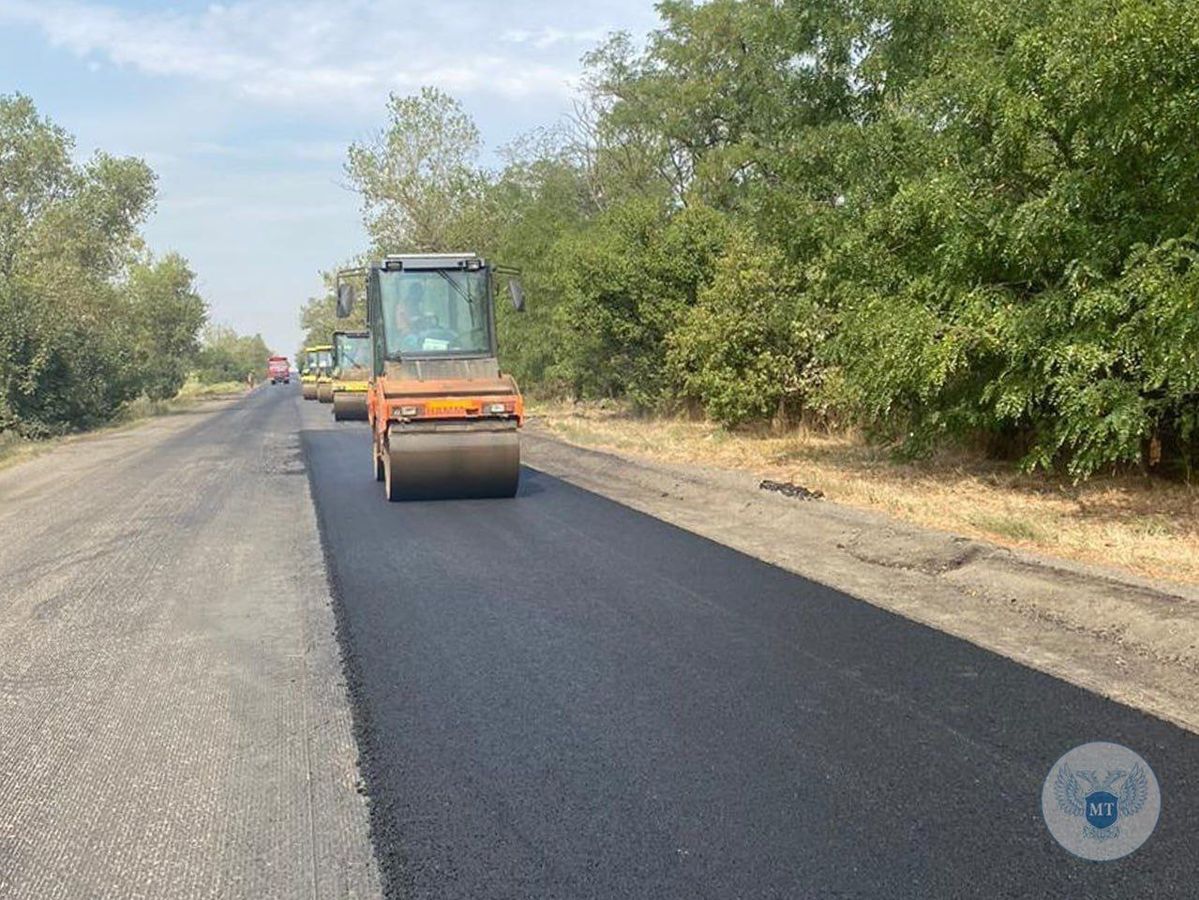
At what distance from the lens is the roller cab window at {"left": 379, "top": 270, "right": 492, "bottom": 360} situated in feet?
43.7

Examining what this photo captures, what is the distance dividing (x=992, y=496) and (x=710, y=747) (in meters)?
8.52

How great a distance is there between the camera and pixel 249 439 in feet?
77.4

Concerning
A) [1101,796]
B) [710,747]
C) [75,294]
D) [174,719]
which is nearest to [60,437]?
[75,294]

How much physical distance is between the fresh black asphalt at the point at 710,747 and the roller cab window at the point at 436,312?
6181 mm

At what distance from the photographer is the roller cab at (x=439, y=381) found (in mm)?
11852

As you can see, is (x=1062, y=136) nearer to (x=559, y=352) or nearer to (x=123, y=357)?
(x=559, y=352)

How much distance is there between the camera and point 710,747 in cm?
435

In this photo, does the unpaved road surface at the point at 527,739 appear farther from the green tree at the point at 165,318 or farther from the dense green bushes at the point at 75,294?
the green tree at the point at 165,318

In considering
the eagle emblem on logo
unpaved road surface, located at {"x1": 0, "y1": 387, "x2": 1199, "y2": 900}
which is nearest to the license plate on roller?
unpaved road surface, located at {"x1": 0, "y1": 387, "x2": 1199, "y2": 900}

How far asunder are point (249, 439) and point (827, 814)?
22.0m

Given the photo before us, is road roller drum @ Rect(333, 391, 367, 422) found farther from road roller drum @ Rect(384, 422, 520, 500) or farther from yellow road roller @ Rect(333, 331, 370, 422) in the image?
road roller drum @ Rect(384, 422, 520, 500)

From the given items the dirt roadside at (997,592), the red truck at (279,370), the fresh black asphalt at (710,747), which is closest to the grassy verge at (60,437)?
the dirt roadside at (997,592)

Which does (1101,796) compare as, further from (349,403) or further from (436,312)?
(349,403)

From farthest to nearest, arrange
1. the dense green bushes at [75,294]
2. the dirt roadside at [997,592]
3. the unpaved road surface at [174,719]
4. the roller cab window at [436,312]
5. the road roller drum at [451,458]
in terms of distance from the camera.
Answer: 1. the dense green bushes at [75,294]
2. the roller cab window at [436,312]
3. the road roller drum at [451,458]
4. the dirt roadside at [997,592]
5. the unpaved road surface at [174,719]
